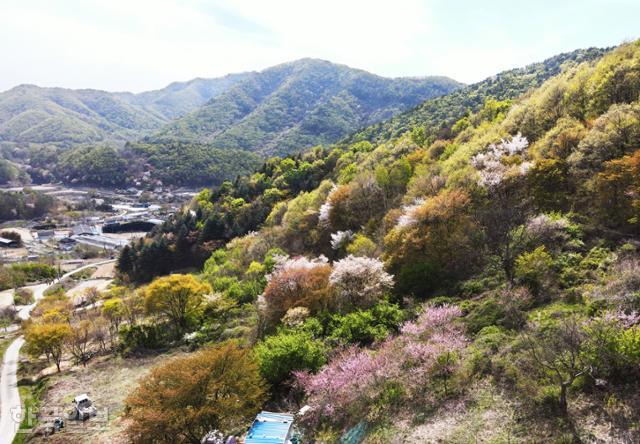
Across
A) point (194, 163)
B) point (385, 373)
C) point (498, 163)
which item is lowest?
point (385, 373)

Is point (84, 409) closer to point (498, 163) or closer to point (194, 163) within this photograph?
point (498, 163)

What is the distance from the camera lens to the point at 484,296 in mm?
21422

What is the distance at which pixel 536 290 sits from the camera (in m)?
19.2

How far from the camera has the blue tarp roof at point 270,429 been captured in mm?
15456

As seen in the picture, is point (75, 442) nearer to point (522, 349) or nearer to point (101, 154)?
point (522, 349)

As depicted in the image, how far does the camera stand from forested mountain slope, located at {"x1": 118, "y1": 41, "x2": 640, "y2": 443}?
12719 mm

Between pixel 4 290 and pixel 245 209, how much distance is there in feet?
159

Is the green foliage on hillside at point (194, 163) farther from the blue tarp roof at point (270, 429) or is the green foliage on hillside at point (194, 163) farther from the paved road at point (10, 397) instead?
the blue tarp roof at point (270, 429)

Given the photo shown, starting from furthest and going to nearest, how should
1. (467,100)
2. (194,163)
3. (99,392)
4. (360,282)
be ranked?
(194,163) < (467,100) < (99,392) < (360,282)

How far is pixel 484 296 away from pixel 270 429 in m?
12.6

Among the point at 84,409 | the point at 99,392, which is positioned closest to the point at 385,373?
Answer: the point at 84,409

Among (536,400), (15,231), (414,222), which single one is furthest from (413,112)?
(15,231)

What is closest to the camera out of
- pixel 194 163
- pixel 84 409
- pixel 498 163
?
pixel 84 409

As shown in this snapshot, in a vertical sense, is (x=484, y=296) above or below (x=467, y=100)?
below
